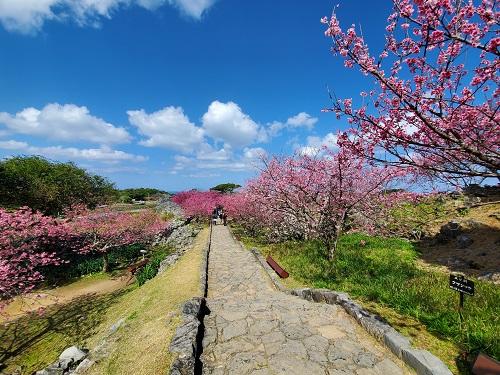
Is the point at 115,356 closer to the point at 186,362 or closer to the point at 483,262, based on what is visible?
the point at 186,362

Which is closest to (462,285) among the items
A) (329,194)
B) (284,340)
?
(284,340)

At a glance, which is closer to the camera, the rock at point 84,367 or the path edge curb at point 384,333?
the path edge curb at point 384,333

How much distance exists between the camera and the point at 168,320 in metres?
6.89

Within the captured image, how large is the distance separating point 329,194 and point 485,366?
8776mm

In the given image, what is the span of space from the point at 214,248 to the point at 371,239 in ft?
30.5

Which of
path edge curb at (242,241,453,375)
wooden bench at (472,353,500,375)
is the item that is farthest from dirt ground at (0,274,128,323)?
wooden bench at (472,353,500,375)

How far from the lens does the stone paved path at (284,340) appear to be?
5127 millimetres

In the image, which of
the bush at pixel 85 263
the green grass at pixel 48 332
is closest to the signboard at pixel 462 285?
the green grass at pixel 48 332

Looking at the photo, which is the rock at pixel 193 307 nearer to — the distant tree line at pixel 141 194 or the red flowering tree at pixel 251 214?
the red flowering tree at pixel 251 214

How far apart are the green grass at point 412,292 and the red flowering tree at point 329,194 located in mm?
1147

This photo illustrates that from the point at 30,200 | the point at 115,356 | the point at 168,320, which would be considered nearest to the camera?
the point at 115,356

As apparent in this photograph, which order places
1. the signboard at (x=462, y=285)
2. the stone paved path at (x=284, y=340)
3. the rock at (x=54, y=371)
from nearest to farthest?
1. the stone paved path at (x=284, y=340)
2. the signboard at (x=462, y=285)
3. the rock at (x=54, y=371)

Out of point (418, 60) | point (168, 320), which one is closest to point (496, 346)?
point (418, 60)

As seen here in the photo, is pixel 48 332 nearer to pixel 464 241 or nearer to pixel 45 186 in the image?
pixel 45 186
